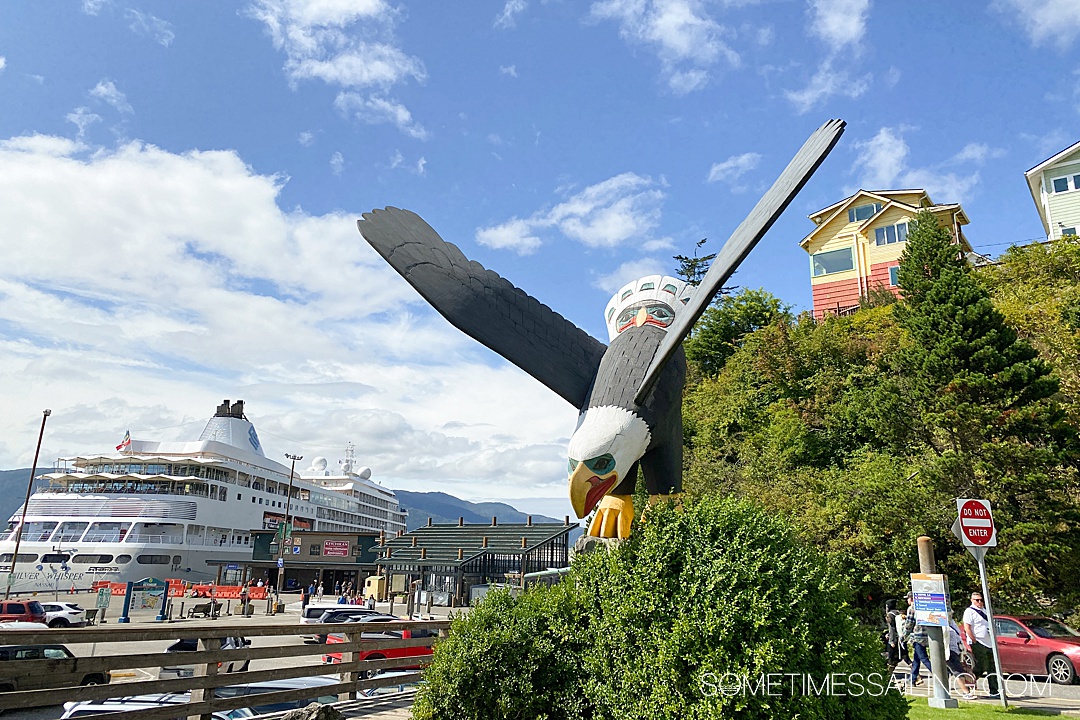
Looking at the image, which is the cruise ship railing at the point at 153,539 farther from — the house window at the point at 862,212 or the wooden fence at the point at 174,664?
the house window at the point at 862,212

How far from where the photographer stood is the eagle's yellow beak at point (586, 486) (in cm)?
788

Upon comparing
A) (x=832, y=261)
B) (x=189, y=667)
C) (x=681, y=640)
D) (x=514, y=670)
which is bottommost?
(x=189, y=667)

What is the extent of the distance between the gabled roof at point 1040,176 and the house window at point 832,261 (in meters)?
8.74

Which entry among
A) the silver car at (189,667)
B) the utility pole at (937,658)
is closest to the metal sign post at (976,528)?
the utility pole at (937,658)

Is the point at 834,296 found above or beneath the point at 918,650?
above

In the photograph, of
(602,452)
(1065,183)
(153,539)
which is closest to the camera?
(602,452)

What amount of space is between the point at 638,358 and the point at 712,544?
13.4 ft

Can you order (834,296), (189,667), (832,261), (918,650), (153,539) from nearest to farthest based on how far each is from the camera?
(918,650)
(189,667)
(834,296)
(832,261)
(153,539)

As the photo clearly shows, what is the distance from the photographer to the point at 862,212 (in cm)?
3438

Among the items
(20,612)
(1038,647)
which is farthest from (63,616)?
(1038,647)

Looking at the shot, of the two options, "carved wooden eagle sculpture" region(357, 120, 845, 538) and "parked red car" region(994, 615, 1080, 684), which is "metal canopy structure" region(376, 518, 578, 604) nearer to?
"parked red car" region(994, 615, 1080, 684)

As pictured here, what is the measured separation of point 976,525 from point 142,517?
4967 centimetres

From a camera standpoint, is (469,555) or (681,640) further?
(469,555)

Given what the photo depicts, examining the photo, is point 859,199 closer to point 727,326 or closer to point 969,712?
point 727,326
